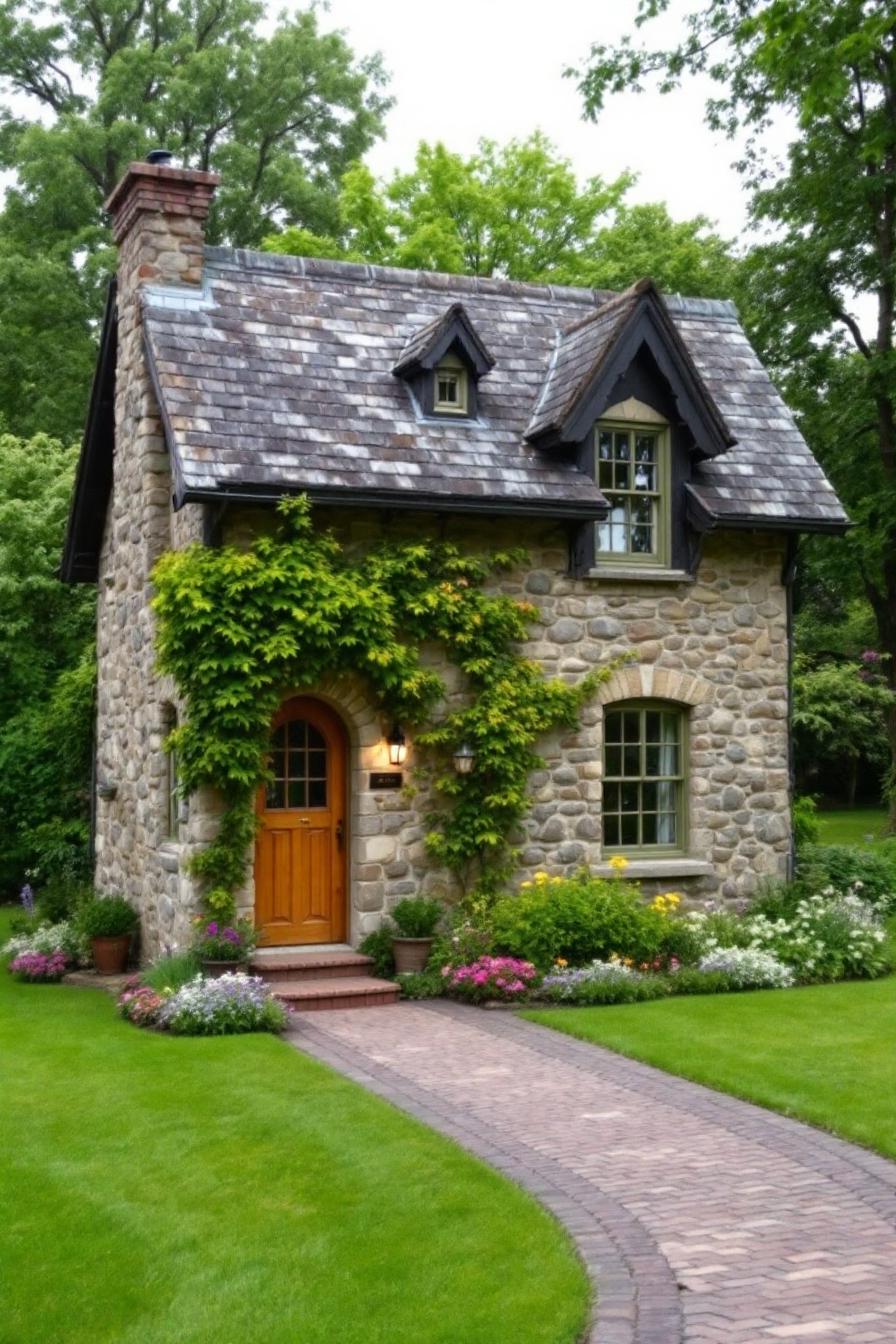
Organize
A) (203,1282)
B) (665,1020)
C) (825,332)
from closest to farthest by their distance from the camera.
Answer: (203,1282) < (665,1020) < (825,332)

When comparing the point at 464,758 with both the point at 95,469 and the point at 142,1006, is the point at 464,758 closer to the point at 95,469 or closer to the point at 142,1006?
the point at 142,1006

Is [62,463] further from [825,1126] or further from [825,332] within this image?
[825,1126]

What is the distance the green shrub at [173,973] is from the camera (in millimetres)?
13484

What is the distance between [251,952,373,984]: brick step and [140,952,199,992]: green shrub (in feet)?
2.26

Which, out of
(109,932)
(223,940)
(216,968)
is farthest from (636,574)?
(109,932)

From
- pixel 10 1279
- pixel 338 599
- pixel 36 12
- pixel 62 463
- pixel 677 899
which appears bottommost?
pixel 10 1279

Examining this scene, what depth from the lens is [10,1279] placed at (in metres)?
6.99

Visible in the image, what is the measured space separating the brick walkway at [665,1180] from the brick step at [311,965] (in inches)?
75.7

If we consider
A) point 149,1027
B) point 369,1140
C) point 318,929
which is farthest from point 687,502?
point 369,1140

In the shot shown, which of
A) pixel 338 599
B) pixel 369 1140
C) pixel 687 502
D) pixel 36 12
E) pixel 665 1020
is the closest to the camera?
pixel 369 1140

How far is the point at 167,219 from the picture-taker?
1596 cm

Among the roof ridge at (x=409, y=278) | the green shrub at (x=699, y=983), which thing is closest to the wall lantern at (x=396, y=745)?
the green shrub at (x=699, y=983)

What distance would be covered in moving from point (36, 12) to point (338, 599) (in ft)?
91.4

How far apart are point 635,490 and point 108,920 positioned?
748cm
